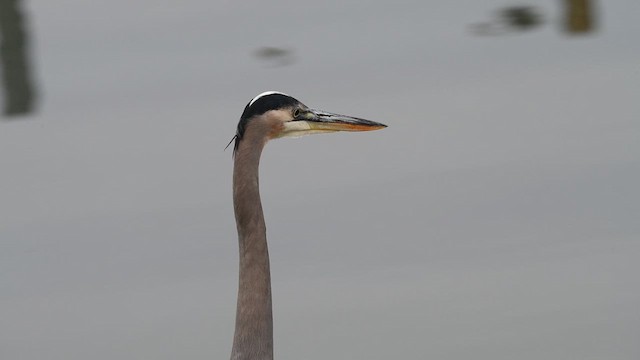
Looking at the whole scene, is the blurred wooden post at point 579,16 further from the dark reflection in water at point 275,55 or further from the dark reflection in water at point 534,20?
the dark reflection in water at point 275,55

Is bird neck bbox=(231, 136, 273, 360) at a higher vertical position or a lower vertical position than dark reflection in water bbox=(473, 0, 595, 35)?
lower

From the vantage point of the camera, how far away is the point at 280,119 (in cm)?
436

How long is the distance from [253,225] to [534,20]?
4335 millimetres

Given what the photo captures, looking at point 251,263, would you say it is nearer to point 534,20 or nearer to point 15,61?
point 534,20

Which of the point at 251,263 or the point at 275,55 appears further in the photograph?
the point at 275,55

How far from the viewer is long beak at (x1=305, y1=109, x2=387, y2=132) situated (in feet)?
14.7

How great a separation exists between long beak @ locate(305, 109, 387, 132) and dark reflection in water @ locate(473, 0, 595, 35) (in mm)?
3444

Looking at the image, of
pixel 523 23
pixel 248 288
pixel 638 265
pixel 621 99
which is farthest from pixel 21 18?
pixel 248 288

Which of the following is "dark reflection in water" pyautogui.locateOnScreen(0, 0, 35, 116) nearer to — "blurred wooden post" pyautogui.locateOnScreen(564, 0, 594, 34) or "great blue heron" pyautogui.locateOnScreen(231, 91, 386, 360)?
"blurred wooden post" pyautogui.locateOnScreen(564, 0, 594, 34)

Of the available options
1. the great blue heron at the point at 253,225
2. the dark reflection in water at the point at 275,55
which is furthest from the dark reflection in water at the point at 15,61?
the great blue heron at the point at 253,225

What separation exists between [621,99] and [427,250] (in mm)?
1615

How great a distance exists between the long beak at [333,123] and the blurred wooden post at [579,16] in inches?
143

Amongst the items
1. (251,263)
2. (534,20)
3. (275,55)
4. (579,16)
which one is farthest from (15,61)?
(251,263)

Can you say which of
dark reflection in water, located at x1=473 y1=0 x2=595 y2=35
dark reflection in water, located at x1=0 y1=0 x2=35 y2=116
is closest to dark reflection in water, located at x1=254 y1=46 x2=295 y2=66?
dark reflection in water, located at x1=473 y1=0 x2=595 y2=35
